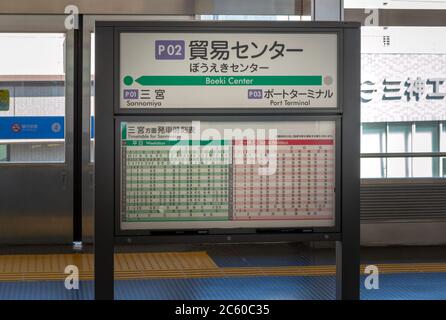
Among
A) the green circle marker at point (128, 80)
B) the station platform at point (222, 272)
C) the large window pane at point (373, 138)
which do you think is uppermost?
the green circle marker at point (128, 80)

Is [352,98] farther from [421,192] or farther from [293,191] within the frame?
[421,192]

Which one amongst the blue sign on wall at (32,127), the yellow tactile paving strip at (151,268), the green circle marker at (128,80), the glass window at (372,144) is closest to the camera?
the green circle marker at (128,80)

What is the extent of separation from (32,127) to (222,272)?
3.20 meters

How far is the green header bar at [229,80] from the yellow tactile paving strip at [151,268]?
322 cm

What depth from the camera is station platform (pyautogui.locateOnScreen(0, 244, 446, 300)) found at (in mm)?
6367

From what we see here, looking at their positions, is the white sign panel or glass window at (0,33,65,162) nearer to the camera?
the white sign panel

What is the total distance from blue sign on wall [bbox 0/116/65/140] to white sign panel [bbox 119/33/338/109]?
16.0ft

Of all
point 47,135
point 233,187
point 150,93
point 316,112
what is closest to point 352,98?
point 316,112

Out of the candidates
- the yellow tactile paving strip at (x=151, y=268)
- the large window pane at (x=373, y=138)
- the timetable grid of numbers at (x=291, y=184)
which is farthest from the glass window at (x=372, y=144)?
the timetable grid of numbers at (x=291, y=184)

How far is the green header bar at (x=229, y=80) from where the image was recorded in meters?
4.33

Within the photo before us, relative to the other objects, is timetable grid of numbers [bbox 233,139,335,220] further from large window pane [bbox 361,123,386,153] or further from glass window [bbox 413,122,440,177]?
glass window [bbox 413,122,440,177]

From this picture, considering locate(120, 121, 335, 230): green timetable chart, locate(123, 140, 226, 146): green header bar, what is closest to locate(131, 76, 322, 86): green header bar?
locate(120, 121, 335, 230): green timetable chart

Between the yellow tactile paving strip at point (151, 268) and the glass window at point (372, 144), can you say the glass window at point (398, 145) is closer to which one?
the glass window at point (372, 144)

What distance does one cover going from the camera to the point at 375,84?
902 cm
